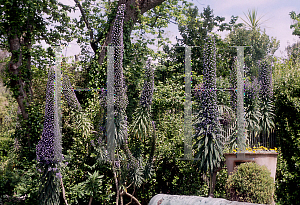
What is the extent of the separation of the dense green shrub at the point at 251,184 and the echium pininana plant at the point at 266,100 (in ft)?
5.30

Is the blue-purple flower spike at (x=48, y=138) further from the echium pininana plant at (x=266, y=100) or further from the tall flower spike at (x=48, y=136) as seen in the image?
the echium pininana plant at (x=266, y=100)

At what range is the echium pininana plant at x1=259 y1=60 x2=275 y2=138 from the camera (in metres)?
5.89

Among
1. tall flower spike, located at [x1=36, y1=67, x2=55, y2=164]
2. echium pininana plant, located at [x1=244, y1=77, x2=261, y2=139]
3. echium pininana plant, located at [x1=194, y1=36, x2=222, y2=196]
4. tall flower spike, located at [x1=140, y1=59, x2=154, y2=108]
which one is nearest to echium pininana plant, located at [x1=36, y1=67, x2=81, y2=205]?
tall flower spike, located at [x1=36, y1=67, x2=55, y2=164]

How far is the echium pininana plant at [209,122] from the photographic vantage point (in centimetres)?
495

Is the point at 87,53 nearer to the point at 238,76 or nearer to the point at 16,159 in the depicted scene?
the point at 16,159

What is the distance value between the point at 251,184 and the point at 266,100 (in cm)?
240

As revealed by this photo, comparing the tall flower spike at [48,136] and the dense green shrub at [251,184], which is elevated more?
the tall flower spike at [48,136]

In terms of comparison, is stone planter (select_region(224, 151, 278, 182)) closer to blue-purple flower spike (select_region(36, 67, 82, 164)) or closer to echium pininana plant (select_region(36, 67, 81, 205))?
echium pininana plant (select_region(36, 67, 81, 205))

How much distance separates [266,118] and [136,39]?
5.00 meters

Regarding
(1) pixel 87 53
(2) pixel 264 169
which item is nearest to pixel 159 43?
(1) pixel 87 53

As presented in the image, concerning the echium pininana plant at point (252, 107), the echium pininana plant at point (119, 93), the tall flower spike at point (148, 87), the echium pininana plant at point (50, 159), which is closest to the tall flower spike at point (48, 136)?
the echium pininana plant at point (50, 159)

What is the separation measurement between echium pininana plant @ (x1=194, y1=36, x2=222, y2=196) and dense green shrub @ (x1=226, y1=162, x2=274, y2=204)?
1.72 ft

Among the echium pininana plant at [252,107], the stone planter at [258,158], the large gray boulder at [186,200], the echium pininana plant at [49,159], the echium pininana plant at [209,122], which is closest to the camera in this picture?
the large gray boulder at [186,200]

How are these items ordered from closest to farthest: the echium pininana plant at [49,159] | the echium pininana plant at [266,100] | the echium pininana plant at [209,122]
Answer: the echium pininana plant at [49,159]
the echium pininana plant at [209,122]
the echium pininana plant at [266,100]
